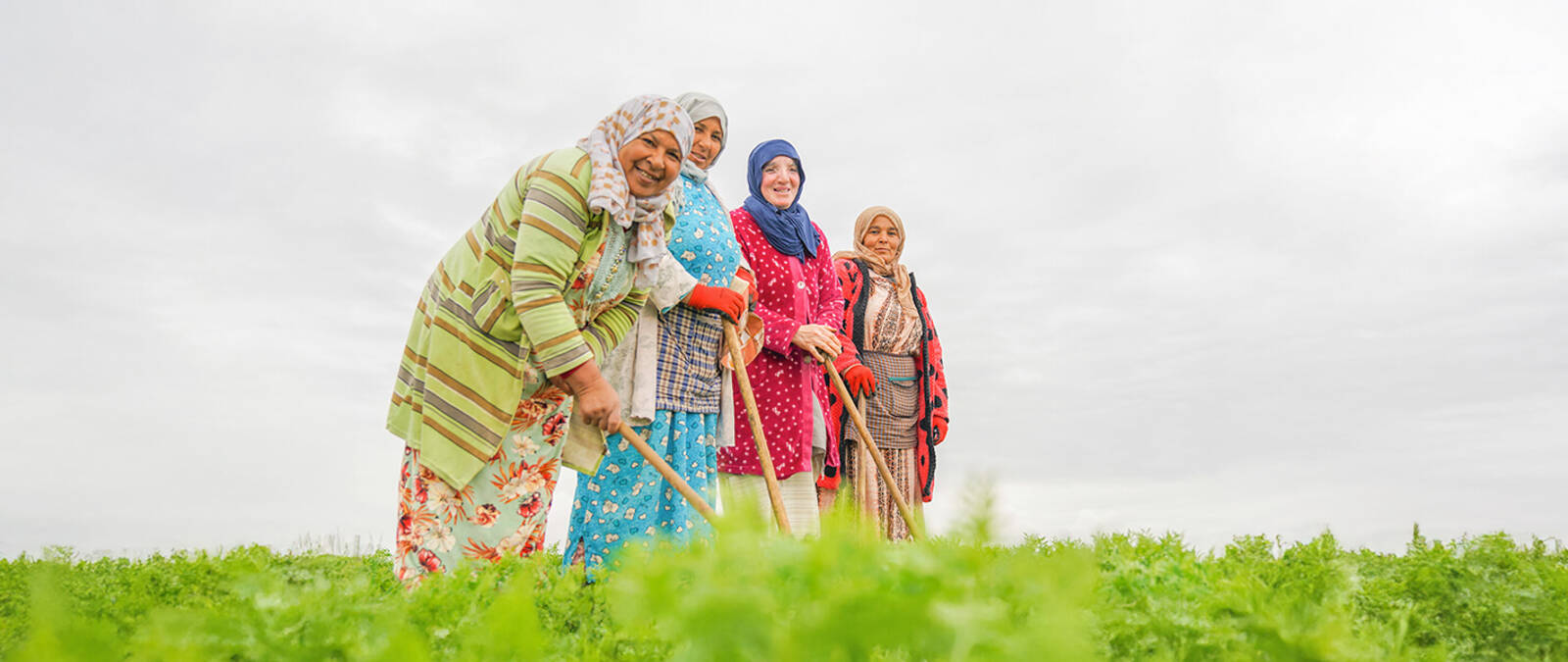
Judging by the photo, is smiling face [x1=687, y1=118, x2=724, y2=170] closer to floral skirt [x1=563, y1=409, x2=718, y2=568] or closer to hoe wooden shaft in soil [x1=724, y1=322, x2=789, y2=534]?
hoe wooden shaft in soil [x1=724, y1=322, x2=789, y2=534]

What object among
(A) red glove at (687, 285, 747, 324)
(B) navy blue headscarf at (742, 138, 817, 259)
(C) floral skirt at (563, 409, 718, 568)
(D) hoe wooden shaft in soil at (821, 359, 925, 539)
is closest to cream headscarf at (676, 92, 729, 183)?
(A) red glove at (687, 285, 747, 324)

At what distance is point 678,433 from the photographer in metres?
4.14

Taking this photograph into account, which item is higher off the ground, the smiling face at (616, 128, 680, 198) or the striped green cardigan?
the smiling face at (616, 128, 680, 198)

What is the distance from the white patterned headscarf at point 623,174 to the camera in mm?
3266

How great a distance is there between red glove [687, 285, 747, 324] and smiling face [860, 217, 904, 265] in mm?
2576

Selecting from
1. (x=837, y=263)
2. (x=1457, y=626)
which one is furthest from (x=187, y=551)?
(x=1457, y=626)

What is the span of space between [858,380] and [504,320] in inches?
122

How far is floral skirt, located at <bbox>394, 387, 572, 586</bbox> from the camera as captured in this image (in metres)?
3.27

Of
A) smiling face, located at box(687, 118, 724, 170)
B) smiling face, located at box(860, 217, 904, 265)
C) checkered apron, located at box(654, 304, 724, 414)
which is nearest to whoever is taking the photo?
checkered apron, located at box(654, 304, 724, 414)

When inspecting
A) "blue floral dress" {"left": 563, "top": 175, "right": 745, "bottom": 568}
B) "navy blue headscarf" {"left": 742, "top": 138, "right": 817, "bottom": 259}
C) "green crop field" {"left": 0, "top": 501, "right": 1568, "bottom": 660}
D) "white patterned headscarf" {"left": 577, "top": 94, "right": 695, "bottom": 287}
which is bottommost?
"green crop field" {"left": 0, "top": 501, "right": 1568, "bottom": 660}

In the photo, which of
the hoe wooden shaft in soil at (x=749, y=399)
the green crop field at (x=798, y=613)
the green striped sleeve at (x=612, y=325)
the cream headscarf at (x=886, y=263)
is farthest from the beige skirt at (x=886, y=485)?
the green crop field at (x=798, y=613)

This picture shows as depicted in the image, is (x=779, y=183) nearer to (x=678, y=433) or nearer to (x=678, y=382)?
(x=678, y=382)

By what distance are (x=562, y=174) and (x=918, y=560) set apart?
245cm

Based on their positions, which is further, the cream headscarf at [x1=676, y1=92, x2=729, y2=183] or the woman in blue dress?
the cream headscarf at [x1=676, y1=92, x2=729, y2=183]
